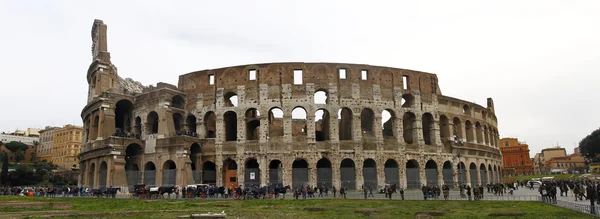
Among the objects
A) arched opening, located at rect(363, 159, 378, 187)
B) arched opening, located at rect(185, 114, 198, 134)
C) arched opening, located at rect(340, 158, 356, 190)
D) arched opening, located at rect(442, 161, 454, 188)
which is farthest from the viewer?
arched opening, located at rect(442, 161, 454, 188)

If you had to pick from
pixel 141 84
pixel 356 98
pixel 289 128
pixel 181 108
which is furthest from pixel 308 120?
pixel 141 84

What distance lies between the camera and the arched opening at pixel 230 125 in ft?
120

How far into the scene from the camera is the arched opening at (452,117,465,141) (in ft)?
132

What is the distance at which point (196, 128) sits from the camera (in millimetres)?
36438

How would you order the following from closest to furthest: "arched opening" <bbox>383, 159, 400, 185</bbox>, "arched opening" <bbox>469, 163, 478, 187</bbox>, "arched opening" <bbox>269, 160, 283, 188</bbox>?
"arched opening" <bbox>269, 160, 283, 188</bbox> < "arched opening" <bbox>383, 159, 400, 185</bbox> < "arched opening" <bbox>469, 163, 478, 187</bbox>

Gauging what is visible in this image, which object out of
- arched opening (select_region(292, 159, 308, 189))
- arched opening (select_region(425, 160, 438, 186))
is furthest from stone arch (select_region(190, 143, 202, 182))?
arched opening (select_region(425, 160, 438, 186))

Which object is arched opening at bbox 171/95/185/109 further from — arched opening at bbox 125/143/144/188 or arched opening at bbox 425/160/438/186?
arched opening at bbox 425/160/438/186

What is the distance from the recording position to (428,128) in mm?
39188

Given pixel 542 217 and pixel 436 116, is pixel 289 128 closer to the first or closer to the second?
pixel 436 116

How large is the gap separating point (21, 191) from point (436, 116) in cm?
3517

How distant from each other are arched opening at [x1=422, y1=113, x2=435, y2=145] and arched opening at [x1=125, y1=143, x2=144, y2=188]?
2376 cm

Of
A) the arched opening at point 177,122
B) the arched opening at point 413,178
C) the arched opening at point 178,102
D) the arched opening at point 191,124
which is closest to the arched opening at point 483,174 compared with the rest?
the arched opening at point 413,178

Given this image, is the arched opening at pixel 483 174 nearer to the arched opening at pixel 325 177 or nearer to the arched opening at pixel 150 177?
the arched opening at pixel 325 177

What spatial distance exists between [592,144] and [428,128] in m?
47.7
